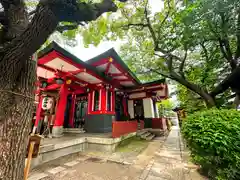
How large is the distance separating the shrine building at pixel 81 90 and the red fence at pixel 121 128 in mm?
1111

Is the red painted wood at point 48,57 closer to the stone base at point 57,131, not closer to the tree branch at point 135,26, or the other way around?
the stone base at point 57,131

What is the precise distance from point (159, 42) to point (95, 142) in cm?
648

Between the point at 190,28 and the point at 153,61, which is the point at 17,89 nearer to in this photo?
the point at 190,28

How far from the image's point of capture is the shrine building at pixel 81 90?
182 inches

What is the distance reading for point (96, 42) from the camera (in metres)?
6.11

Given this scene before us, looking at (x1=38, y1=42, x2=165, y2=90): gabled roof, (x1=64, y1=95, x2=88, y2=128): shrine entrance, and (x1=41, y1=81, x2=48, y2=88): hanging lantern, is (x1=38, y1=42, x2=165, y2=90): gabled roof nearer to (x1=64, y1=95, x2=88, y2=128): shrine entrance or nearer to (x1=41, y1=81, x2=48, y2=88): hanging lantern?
(x1=41, y1=81, x2=48, y2=88): hanging lantern

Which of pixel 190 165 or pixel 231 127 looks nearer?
pixel 231 127

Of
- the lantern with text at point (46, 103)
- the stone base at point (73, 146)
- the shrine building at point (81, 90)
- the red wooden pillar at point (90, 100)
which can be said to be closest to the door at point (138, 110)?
the shrine building at point (81, 90)

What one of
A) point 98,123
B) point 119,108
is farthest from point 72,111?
point 119,108

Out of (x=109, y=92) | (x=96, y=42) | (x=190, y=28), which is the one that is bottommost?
(x=109, y=92)

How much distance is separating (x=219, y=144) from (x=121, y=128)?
137 inches

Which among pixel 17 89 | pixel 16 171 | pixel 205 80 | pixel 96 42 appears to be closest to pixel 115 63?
pixel 96 42

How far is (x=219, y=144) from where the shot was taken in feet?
7.72

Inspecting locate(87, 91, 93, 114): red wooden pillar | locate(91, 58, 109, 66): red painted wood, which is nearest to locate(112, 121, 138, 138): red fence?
locate(87, 91, 93, 114): red wooden pillar
